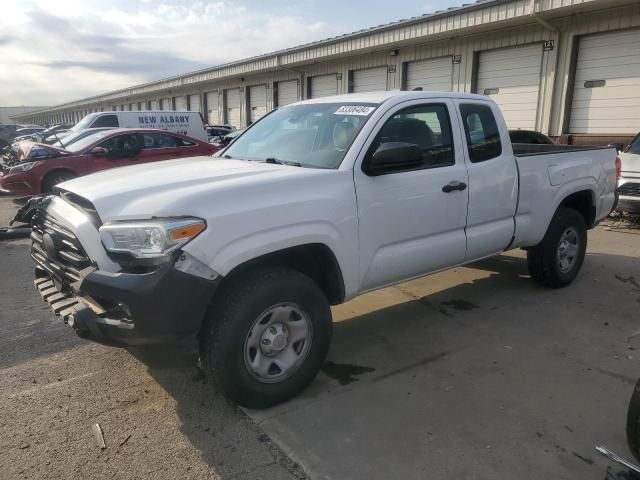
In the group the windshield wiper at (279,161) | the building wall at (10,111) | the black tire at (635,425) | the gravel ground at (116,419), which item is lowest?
the gravel ground at (116,419)

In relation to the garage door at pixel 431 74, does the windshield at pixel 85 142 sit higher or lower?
lower

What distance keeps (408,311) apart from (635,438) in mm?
2595

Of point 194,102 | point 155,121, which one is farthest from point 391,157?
point 194,102

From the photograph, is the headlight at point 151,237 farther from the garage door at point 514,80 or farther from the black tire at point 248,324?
the garage door at point 514,80

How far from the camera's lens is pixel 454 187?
13.0 ft

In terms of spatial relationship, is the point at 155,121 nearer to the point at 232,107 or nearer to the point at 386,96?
the point at 232,107

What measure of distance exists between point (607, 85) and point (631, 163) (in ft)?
12.7

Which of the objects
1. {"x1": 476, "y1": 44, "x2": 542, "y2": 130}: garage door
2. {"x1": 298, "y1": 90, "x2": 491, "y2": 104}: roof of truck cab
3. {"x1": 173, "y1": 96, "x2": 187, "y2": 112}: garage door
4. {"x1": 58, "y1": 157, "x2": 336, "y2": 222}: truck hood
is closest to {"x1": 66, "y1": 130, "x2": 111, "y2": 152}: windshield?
{"x1": 58, "y1": 157, "x2": 336, "y2": 222}: truck hood

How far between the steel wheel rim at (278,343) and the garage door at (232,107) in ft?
82.4

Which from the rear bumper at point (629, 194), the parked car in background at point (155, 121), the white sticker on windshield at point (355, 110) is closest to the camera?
the white sticker on windshield at point (355, 110)

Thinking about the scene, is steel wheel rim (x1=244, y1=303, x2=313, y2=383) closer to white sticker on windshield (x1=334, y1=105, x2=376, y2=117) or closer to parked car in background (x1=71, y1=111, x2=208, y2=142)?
white sticker on windshield (x1=334, y1=105, x2=376, y2=117)

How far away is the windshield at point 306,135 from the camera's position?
11.7 feet

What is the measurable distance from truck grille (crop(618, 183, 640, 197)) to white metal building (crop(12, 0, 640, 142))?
366cm

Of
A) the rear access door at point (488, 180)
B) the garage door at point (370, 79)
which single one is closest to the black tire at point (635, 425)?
the rear access door at point (488, 180)
